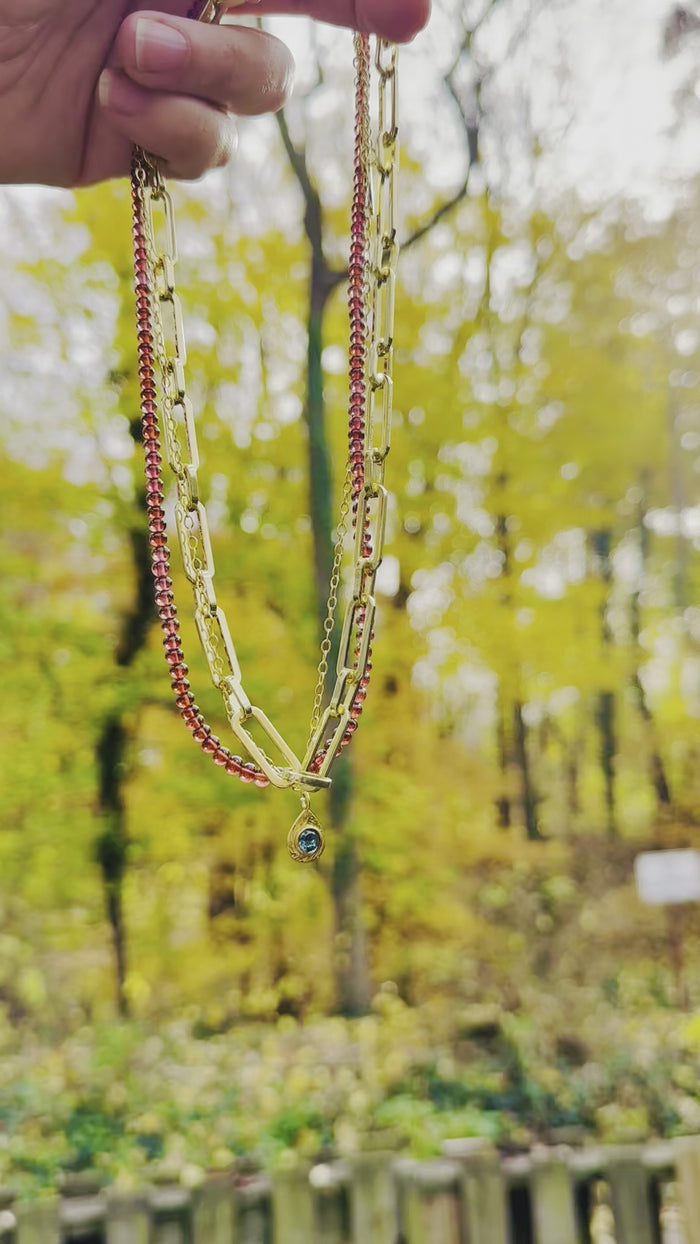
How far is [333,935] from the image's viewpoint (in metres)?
4.61

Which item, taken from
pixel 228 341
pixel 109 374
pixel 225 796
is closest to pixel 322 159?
pixel 228 341

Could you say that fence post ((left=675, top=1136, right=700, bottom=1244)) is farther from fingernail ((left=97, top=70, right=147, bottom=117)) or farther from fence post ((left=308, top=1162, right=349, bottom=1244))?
fingernail ((left=97, top=70, right=147, bottom=117))

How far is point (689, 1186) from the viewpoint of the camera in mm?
1907

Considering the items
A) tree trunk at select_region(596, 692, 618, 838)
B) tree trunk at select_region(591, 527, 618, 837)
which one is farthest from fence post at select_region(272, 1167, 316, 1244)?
tree trunk at select_region(596, 692, 618, 838)

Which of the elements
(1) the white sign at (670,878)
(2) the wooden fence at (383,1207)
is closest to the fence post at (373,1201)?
(2) the wooden fence at (383,1207)

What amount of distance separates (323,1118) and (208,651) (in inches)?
116

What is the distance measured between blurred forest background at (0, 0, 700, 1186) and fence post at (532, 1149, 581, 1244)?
1.70 meters

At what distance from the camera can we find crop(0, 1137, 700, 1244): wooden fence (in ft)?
6.11

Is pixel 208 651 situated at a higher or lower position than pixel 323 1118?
higher

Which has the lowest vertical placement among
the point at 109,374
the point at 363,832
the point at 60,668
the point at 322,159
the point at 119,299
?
the point at 363,832

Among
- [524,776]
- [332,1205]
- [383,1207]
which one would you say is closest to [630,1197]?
[383,1207]

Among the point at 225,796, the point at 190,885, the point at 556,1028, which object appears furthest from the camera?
the point at 190,885

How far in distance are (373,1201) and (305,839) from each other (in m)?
1.57

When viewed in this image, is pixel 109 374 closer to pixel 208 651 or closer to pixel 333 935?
pixel 333 935
